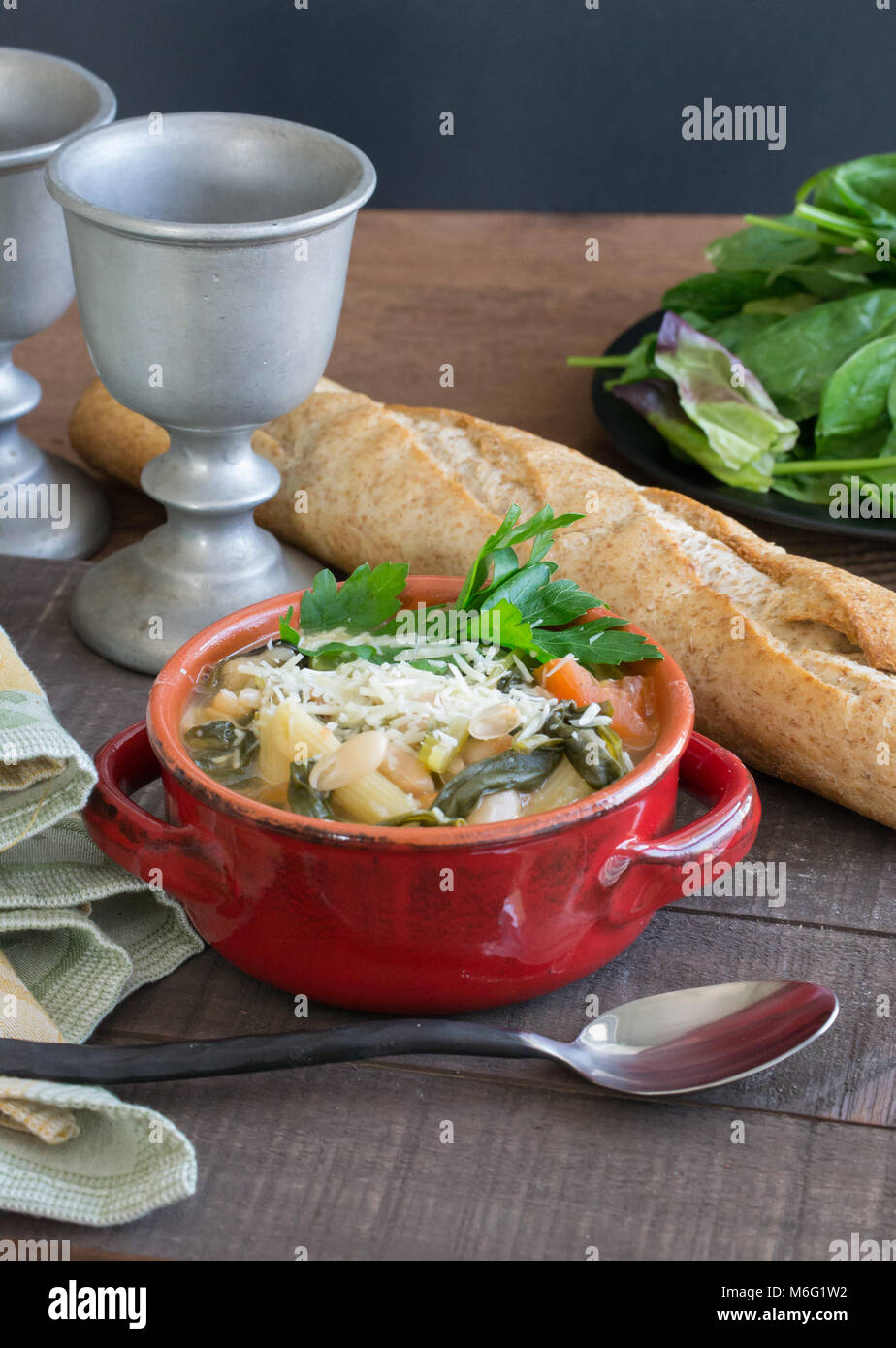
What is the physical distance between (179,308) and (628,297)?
4.03ft

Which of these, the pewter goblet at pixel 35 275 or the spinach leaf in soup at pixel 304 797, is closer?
the spinach leaf in soup at pixel 304 797

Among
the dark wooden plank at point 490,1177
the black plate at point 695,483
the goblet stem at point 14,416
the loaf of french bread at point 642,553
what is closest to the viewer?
the dark wooden plank at point 490,1177

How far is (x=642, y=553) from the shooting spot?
4.90ft

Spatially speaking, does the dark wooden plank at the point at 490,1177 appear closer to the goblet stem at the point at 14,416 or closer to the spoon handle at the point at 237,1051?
the spoon handle at the point at 237,1051

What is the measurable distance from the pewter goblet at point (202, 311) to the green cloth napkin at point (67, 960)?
12.5 inches

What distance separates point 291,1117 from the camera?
1.02 m

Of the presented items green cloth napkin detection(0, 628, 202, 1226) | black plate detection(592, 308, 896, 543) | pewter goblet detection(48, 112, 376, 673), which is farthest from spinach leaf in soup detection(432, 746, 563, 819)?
black plate detection(592, 308, 896, 543)

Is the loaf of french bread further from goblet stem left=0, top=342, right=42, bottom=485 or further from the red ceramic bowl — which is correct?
the red ceramic bowl

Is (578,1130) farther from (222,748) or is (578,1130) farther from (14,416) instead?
(14,416)

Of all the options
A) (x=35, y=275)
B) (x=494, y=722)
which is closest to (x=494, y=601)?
(x=494, y=722)

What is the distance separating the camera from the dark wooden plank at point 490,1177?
0.93 m

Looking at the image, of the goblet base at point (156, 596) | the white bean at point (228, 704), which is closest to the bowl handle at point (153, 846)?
the white bean at point (228, 704)

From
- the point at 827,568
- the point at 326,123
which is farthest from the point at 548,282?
the point at 326,123

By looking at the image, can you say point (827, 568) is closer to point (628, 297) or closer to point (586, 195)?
point (628, 297)
